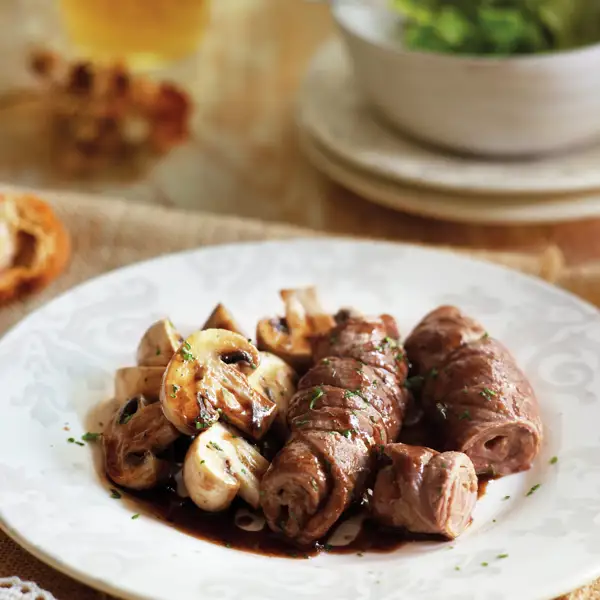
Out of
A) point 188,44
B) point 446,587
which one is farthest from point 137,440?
point 188,44

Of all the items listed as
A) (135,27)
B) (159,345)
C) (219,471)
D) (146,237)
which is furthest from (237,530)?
(135,27)

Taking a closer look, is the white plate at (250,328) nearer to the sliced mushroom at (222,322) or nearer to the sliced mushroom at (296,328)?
the sliced mushroom at (296,328)

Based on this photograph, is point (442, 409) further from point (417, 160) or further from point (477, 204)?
point (417, 160)

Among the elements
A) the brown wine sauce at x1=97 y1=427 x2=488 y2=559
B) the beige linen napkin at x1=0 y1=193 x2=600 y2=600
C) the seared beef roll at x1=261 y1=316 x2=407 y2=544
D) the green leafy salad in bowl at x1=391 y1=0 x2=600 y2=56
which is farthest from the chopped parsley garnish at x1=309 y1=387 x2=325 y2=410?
the green leafy salad in bowl at x1=391 y1=0 x2=600 y2=56

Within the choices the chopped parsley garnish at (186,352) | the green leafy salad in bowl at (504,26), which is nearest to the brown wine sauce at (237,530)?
the chopped parsley garnish at (186,352)

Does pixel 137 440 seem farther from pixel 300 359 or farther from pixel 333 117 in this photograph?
pixel 333 117

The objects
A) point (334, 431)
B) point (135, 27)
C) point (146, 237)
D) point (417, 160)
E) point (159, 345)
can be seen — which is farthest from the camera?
point (135, 27)
